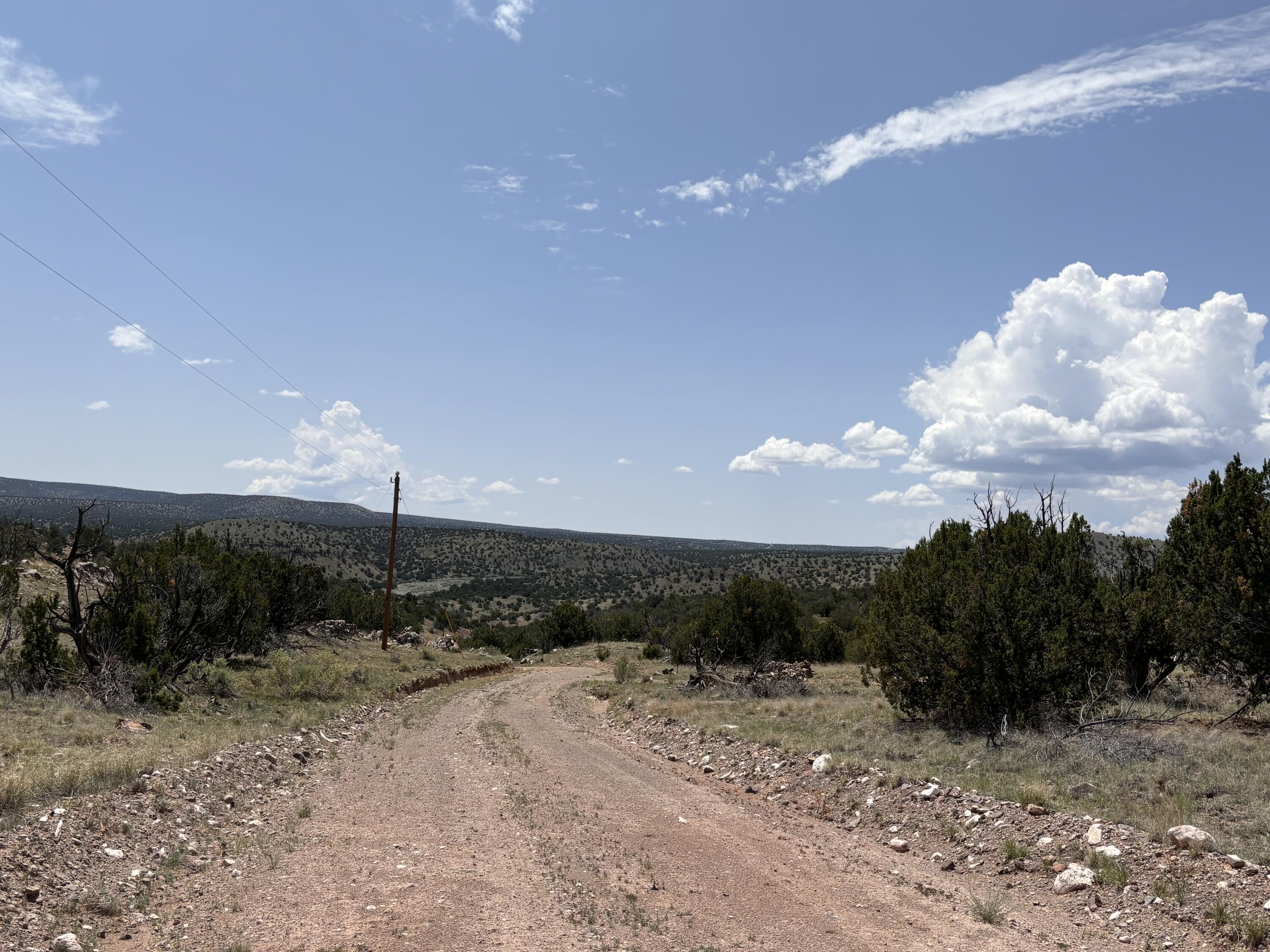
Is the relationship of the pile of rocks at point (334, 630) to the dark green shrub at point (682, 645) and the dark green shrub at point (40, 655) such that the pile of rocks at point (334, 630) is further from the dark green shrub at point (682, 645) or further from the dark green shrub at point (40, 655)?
the dark green shrub at point (40, 655)

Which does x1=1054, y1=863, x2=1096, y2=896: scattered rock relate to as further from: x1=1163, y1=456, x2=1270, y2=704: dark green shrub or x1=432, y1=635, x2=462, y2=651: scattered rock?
x1=432, y1=635, x2=462, y2=651: scattered rock

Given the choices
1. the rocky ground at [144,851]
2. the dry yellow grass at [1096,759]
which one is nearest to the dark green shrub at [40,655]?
the rocky ground at [144,851]

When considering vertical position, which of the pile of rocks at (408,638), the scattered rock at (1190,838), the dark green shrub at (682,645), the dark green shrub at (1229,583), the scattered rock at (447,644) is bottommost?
the scattered rock at (447,644)

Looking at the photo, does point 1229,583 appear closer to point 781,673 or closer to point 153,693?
point 781,673

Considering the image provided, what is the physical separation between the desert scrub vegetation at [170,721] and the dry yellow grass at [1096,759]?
973 centimetres

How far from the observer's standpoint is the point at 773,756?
1440 centimetres

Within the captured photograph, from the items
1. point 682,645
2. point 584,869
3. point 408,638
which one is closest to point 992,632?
point 584,869

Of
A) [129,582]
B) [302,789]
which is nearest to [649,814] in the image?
[302,789]

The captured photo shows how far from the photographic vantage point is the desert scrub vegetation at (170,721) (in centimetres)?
951

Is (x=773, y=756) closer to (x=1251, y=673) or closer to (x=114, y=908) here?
(x=1251, y=673)

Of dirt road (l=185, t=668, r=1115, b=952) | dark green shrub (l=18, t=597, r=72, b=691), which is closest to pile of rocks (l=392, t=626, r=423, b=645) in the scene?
dark green shrub (l=18, t=597, r=72, b=691)

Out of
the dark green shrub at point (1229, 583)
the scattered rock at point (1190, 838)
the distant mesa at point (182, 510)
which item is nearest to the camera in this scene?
the scattered rock at point (1190, 838)

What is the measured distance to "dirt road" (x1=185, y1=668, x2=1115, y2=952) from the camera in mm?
6840

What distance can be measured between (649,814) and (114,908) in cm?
641
